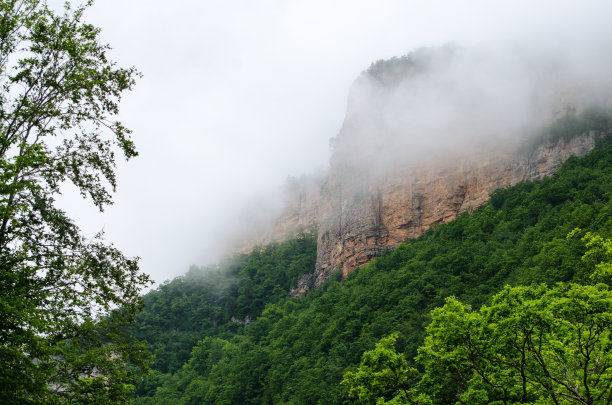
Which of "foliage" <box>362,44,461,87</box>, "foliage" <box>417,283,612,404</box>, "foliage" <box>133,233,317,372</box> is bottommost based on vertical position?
"foliage" <box>417,283,612,404</box>

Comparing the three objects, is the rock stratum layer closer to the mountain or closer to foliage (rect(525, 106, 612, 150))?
the mountain

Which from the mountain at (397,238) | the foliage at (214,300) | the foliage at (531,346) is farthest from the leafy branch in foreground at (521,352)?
the foliage at (214,300)

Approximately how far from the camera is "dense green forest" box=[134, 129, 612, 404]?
34.6 m

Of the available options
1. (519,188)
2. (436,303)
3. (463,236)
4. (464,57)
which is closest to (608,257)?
(436,303)

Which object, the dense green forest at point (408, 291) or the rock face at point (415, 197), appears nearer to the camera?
the dense green forest at point (408, 291)

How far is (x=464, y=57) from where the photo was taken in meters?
83.9

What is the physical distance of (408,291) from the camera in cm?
4231

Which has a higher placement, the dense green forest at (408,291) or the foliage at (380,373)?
the dense green forest at (408,291)

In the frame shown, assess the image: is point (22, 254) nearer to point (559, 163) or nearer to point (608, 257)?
point (608, 257)

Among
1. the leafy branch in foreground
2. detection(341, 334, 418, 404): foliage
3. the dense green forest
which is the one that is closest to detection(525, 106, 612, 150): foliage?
the dense green forest

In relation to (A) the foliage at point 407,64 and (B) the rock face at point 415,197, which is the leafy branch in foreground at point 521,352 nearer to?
(B) the rock face at point 415,197

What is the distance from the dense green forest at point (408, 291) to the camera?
3456cm

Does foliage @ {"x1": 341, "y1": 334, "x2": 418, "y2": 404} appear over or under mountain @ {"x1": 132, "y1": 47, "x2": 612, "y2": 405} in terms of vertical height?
under

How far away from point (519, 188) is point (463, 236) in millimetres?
10683
